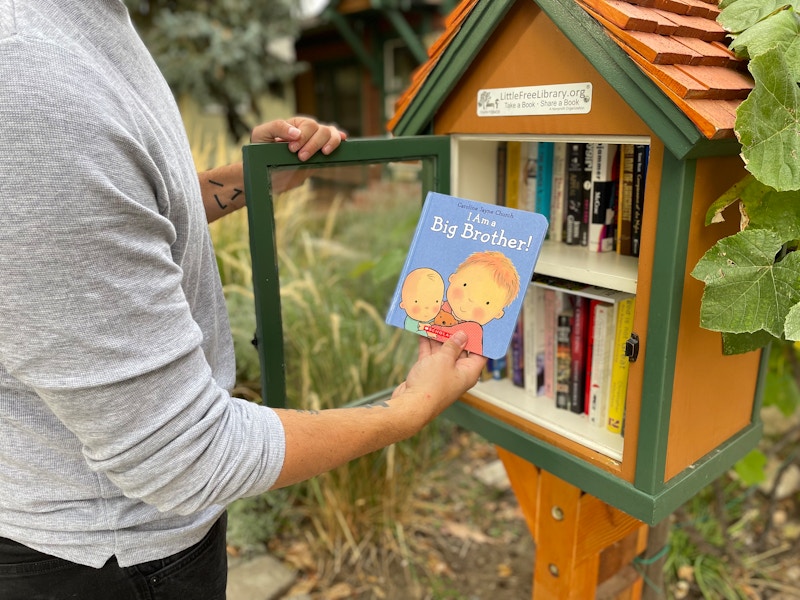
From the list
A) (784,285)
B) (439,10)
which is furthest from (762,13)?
(439,10)

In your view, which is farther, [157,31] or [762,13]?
[157,31]

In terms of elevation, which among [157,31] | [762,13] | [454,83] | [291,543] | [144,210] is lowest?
[291,543]

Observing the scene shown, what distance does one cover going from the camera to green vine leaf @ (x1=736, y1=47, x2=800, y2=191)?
931 mm

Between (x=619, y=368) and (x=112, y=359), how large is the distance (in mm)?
1029

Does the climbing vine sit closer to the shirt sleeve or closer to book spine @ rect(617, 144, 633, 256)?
book spine @ rect(617, 144, 633, 256)

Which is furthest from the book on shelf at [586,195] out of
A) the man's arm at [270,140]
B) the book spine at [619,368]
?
the man's arm at [270,140]

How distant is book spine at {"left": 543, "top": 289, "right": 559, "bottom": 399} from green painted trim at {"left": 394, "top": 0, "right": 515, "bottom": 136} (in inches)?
20.4

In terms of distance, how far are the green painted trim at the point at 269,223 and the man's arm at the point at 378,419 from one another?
25 cm

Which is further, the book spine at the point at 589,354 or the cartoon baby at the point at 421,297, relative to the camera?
the book spine at the point at 589,354

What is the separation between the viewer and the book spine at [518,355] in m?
1.63

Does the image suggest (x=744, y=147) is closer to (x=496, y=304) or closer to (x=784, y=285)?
(x=784, y=285)

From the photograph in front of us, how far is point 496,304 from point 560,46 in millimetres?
494

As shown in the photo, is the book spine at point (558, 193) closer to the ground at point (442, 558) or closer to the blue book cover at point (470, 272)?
the blue book cover at point (470, 272)

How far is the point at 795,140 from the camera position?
95cm
